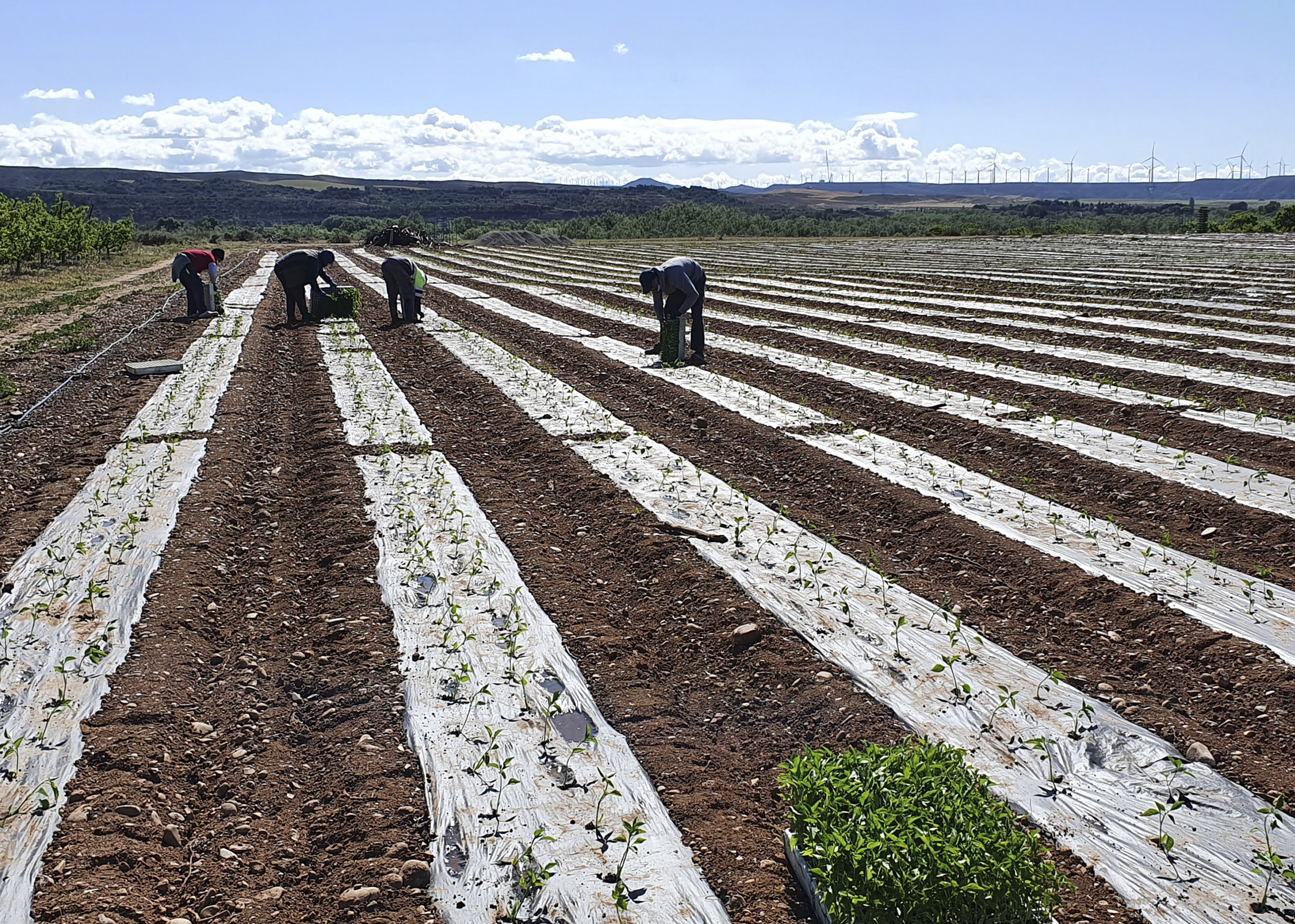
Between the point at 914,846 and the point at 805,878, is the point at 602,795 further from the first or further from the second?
the point at 914,846

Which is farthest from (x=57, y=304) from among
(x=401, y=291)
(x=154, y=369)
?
(x=154, y=369)

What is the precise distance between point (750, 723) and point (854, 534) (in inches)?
92.1

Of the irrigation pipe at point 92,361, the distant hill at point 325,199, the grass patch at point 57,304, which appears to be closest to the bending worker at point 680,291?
the irrigation pipe at point 92,361

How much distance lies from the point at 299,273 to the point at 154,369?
4368mm

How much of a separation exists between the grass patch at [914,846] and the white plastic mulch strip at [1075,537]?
218 cm

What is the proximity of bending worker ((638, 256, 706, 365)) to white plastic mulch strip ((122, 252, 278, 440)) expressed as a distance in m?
4.82

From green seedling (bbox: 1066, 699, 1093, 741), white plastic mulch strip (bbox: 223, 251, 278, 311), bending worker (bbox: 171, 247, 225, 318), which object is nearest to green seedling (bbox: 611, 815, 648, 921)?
green seedling (bbox: 1066, 699, 1093, 741)

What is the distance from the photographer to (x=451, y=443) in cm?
844

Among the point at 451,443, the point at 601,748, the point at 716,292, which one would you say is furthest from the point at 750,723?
the point at 716,292

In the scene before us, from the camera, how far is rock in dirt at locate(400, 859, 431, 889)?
118 inches

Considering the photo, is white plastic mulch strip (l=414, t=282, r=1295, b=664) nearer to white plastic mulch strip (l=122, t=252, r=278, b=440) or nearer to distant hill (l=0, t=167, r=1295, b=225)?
white plastic mulch strip (l=122, t=252, r=278, b=440)

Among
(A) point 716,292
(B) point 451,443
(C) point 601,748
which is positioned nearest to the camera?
(C) point 601,748

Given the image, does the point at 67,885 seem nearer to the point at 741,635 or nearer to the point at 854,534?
the point at 741,635

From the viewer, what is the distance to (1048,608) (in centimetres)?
485
